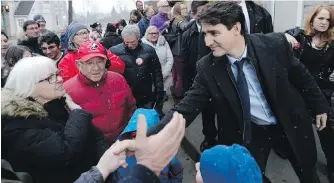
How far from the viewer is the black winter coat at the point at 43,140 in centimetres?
188

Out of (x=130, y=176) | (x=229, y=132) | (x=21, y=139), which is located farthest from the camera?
(x=229, y=132)

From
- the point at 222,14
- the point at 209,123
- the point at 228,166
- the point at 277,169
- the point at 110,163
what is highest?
the point at 222,14

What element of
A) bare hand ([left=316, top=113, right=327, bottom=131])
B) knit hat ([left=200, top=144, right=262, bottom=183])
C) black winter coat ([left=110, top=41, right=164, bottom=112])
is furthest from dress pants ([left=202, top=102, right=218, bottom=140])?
knit hat ([left=200, top=144, right=262, bottom=183])

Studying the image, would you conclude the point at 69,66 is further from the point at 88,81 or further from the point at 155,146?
the point at 155,146

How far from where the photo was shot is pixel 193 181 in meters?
3.81

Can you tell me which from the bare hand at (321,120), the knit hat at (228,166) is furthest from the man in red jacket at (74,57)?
the knit hat at (228,166)

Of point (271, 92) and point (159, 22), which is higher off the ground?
point (159, 22)

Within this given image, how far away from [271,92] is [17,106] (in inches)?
66.5

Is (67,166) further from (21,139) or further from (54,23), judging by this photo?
(54,23)

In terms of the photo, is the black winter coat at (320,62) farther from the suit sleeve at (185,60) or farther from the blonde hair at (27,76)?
the blonde hair at (27,76)

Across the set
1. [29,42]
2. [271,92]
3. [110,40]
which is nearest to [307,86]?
[271,92]

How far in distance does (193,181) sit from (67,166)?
2.01 meters

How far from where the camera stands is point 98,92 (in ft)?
9.81

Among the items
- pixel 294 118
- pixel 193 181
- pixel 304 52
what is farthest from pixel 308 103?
pixel 193 181
